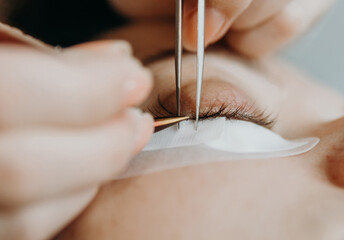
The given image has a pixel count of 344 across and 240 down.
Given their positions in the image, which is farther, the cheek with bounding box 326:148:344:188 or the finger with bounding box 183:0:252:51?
the finger with bounding box 183:0:252:51

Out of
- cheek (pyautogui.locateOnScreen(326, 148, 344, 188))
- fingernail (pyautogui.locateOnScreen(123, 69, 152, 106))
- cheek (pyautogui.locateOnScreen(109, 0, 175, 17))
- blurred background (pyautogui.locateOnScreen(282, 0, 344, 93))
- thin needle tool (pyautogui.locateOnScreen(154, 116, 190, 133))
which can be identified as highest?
fingernail (pyautogui.locateOnScreen(123, 69, 152, 106))

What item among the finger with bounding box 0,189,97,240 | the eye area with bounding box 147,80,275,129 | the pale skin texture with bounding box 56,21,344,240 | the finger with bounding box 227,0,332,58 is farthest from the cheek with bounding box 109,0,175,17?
the finger with bounding box 0,189,97,240

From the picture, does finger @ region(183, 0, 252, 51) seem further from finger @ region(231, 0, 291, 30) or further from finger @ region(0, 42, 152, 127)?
finger @ region(0, 42, 152, 127)

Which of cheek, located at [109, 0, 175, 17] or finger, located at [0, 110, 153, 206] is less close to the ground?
finger, located at [0, 110, 153, 206]

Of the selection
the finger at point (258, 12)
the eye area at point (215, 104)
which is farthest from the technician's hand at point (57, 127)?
the finger at point (258, 12)

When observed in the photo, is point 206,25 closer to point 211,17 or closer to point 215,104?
point 211,17

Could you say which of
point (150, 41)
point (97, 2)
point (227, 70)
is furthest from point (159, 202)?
point (97, 2)

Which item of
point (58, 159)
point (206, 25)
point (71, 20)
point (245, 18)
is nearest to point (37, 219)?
point (58, 159)
